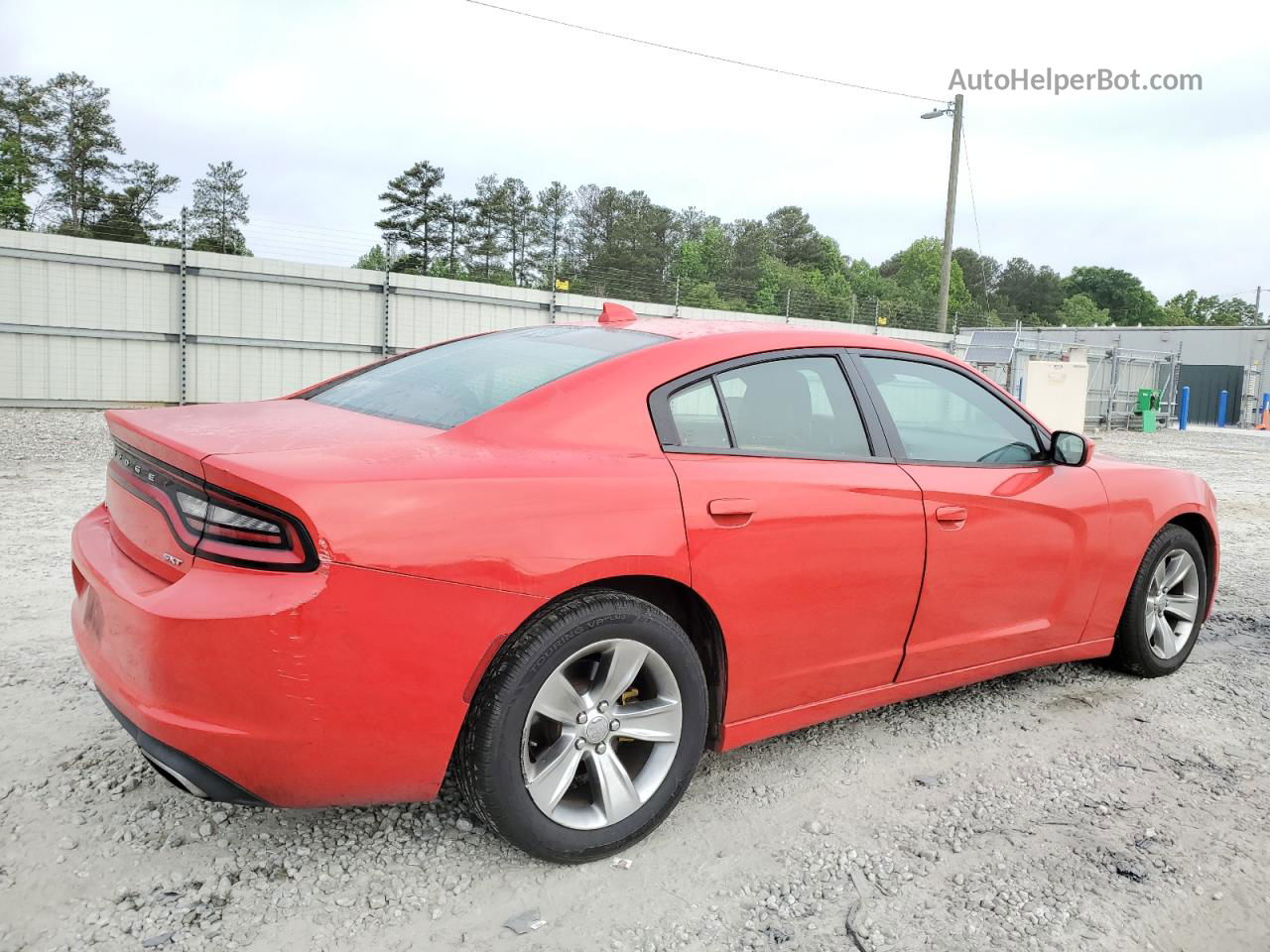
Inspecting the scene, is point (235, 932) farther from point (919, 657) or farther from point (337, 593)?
point (919, 657)

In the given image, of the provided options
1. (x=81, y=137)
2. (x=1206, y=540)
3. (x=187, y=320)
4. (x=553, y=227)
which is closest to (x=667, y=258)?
(x=553, y=227)

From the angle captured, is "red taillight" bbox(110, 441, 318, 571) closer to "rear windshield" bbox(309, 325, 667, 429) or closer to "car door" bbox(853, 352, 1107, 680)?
"rear windshield" bbox(309, 325, 667, 429)

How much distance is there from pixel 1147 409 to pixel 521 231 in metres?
27.2

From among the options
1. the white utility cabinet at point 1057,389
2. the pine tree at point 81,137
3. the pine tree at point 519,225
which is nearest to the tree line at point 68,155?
the pine tree at point 81,137

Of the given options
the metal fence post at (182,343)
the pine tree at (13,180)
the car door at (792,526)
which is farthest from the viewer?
the pine tree at (13,180)

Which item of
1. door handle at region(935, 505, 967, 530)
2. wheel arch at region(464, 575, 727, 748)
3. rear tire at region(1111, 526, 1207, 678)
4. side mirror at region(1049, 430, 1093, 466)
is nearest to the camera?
wheel arch at region(464, 575, 727, 748)

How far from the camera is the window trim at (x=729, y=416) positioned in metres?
2.53

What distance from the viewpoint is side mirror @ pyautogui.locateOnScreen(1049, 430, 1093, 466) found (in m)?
3.47

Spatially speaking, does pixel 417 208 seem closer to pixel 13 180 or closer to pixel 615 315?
pixel 13 180

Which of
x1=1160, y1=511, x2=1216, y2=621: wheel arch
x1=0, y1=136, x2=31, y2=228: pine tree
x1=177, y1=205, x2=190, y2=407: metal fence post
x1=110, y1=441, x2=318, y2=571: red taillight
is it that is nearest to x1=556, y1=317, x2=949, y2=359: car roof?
x1=110, y1=441, x2=318, y2=571: red taillight

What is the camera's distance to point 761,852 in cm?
250

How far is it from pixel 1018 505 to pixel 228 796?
260cm

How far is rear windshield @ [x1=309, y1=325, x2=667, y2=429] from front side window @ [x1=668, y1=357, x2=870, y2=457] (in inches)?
10.2

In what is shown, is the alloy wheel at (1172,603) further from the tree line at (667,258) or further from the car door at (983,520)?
the tree line at (667,258)
